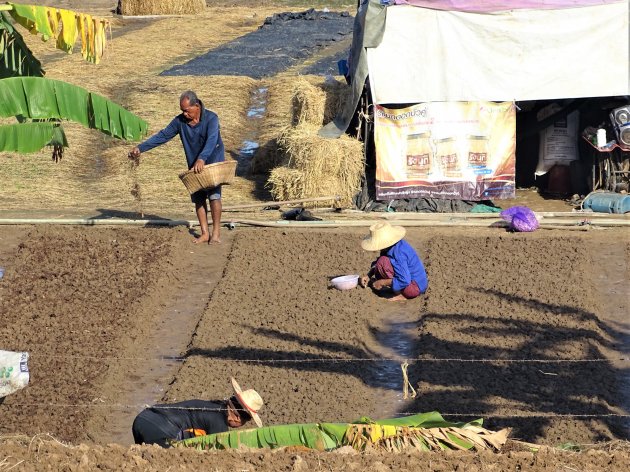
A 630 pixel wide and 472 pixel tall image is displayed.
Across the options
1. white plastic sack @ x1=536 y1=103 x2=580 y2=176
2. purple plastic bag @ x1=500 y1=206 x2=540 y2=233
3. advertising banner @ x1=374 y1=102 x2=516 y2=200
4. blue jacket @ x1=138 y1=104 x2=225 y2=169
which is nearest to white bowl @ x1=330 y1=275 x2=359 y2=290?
blue jacket @ x1=138 y1=104 x2=225 y2=169

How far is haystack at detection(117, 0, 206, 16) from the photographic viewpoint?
3494 centimetres

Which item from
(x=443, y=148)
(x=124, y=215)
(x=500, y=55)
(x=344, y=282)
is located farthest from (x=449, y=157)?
(x=124, y=215)

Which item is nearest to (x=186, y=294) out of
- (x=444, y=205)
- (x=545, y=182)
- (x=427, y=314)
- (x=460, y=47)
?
(x=427, y=314)

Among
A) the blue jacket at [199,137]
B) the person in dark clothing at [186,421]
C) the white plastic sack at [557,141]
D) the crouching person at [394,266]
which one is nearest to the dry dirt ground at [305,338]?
the crouching person at [394,266]

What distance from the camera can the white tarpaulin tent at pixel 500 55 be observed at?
47.5 ft

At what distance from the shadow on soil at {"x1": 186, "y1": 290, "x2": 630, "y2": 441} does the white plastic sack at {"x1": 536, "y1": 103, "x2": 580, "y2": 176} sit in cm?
500

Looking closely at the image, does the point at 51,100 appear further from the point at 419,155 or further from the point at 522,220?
the point at 419,155

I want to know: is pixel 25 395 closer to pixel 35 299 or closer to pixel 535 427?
pixel 35 299

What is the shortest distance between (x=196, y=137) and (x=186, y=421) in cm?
528

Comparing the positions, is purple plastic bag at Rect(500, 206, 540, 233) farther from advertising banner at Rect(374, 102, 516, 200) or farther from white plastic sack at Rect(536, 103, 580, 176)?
white plastic sack at Rect(536, 103, 580, 176)

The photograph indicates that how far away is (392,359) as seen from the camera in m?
10.1

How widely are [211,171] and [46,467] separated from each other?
17.9 ft

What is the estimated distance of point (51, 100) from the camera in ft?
29.9

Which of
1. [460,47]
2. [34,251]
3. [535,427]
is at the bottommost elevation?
[535,427]
